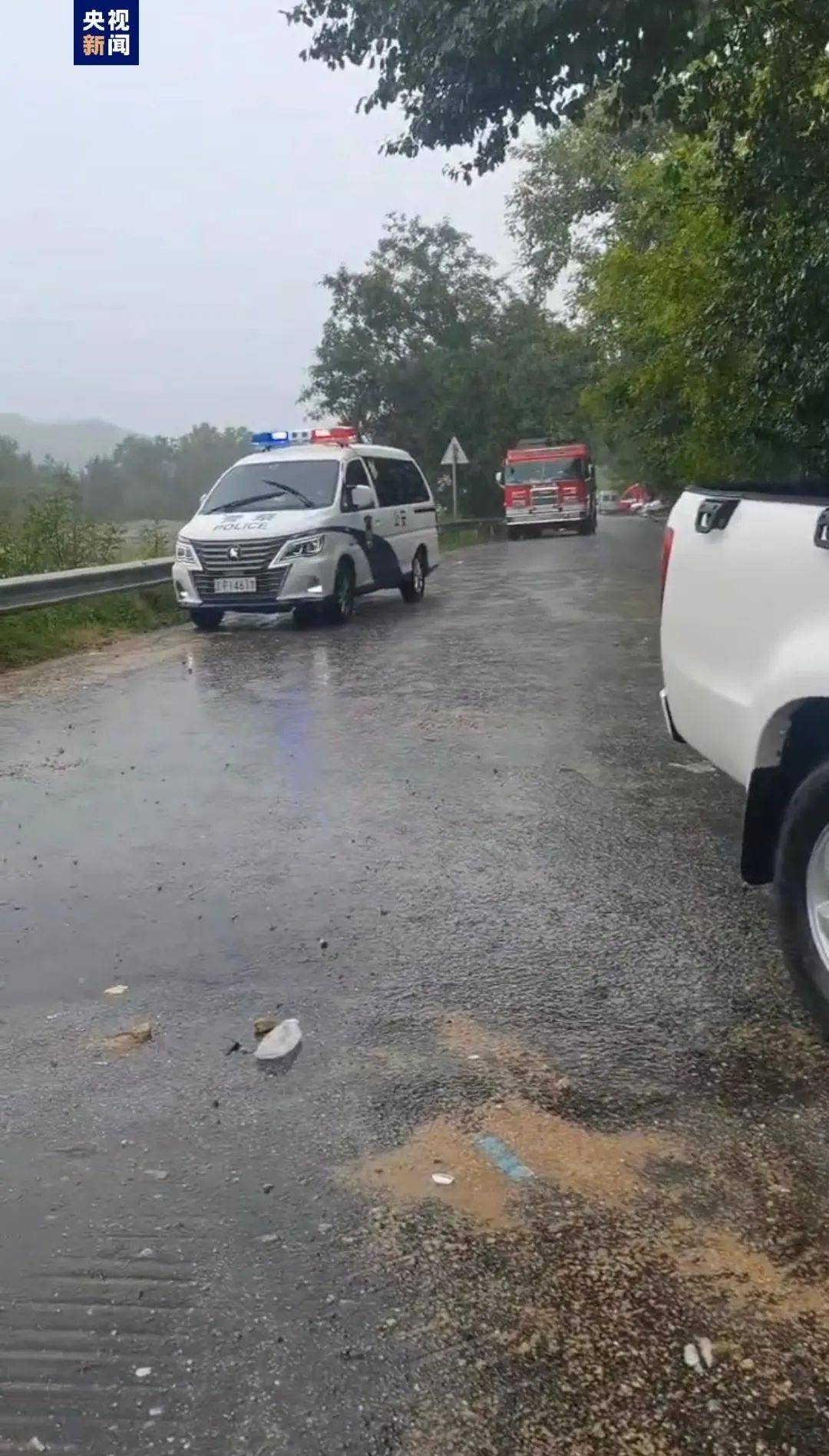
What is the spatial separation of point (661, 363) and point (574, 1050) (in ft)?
59.8

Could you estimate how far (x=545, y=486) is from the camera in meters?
39.0

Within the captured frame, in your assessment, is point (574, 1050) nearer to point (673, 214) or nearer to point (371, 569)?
point (371, 569)

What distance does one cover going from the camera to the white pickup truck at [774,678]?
365 cm

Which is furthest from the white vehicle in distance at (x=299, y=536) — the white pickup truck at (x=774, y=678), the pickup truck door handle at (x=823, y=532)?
the pickup truck door handle at (x=823, y=532)

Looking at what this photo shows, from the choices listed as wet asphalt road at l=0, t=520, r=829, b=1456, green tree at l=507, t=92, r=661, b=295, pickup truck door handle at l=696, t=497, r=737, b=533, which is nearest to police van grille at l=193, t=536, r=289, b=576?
wet asphalt road at l=0, t=520, r=829, b=1456

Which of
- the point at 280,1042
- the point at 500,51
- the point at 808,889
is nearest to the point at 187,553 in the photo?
the point at 500,51

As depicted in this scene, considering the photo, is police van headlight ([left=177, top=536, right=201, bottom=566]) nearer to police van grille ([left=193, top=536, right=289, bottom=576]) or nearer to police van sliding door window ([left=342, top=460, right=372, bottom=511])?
police van grille ([left=193, top=536, right=289, bottom=576])

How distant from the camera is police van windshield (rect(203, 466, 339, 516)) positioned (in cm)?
1452

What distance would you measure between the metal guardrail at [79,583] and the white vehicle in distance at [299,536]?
1082mm

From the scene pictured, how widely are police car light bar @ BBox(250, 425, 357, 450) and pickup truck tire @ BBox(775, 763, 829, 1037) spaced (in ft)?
42.7

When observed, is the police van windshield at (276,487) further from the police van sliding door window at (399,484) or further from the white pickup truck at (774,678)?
the white pickup truck at (774,678)

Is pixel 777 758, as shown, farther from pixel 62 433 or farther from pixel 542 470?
pixel 62 433

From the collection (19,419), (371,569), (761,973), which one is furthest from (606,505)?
(761,973)

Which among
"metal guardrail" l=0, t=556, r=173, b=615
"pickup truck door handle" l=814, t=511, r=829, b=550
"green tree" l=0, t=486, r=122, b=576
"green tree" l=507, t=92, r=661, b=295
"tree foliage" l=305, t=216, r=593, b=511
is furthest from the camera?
"tree foliage" l=305, t=216, r=593, b=511
